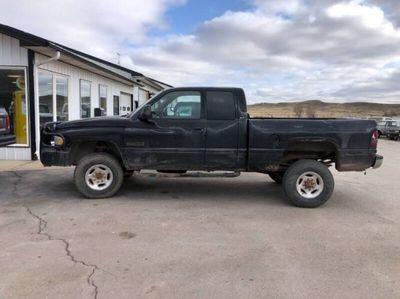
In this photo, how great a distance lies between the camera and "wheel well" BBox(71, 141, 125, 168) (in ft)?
24.4

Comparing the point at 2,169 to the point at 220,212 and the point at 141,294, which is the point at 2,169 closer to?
the point at 220,212

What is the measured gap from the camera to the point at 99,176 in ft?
24.3

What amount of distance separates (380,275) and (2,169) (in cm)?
880

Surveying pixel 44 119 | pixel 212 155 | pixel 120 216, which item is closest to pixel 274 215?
pixel 212 155

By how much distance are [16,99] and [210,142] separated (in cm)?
713

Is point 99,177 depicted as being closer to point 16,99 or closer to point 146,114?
point 146,114

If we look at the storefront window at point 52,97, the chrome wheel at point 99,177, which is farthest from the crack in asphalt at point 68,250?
the storefront window at point 52,97

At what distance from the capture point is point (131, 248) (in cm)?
492

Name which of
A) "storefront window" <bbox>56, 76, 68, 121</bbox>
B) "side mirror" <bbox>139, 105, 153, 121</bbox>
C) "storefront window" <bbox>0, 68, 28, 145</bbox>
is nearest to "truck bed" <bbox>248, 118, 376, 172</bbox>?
"side mirror" <bbox>139, 105, 153, 121</bbox>

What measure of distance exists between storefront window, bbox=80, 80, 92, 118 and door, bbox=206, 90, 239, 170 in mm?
9453

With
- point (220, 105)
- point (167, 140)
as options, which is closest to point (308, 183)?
point (220, 105)

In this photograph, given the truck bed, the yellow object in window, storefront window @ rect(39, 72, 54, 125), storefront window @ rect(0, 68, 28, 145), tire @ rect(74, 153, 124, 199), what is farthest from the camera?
storefront window @ rect(39, 72, 54, 125)

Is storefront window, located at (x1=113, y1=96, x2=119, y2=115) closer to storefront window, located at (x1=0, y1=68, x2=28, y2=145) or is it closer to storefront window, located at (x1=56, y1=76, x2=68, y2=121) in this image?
storefront window, located at (x1=56, y1=76, x2=68, y2=121)

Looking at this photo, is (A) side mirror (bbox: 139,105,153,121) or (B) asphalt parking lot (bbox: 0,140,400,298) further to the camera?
(A) side mirror (bbox: 139,105,153,121)
